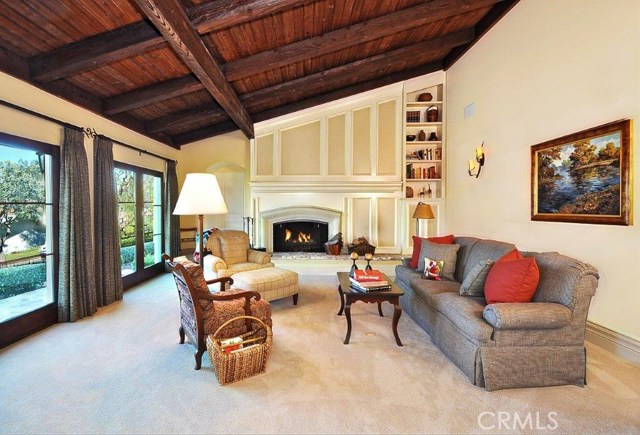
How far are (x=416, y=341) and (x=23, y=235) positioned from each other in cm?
403

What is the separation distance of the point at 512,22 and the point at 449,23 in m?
0.80

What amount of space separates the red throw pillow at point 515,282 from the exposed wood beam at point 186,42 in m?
3.34

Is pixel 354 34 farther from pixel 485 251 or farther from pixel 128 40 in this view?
pixel 485 251

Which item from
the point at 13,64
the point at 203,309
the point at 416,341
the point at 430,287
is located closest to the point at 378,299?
the point at 416,341

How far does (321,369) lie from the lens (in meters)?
2.29

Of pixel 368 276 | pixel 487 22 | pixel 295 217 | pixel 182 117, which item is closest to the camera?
pixel 368 276

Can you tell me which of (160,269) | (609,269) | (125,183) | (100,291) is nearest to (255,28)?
(125,183)

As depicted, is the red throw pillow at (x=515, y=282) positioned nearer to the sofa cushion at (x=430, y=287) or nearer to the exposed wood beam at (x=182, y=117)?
the sofa cushion at (x=430, y=287)

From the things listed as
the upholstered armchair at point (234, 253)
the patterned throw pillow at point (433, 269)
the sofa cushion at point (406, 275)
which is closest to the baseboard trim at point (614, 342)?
the patterned throw pillow at point (433, 269)

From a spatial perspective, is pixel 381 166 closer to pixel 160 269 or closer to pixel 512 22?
pixel 512 22

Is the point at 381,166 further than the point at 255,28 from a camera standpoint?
Yes

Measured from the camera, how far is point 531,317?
79.8 inches

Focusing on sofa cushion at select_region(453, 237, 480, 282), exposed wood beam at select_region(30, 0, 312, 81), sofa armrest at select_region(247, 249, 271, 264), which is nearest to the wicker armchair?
sofa armrest at select_region(247, 249, 271, 264)

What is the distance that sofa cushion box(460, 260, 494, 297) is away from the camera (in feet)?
8.57
